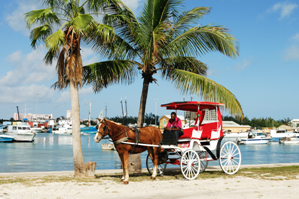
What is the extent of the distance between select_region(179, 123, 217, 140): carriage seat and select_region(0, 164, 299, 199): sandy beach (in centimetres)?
175

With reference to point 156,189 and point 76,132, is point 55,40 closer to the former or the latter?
point 76,132

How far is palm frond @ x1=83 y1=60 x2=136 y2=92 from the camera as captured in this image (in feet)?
44.0

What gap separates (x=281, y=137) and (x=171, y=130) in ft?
267

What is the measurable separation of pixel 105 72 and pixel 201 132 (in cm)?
500

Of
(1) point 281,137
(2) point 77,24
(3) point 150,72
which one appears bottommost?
(1) point 281,137

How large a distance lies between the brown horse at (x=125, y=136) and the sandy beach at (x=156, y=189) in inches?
29.8

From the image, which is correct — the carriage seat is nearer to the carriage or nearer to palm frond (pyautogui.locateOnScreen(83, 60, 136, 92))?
the carriage

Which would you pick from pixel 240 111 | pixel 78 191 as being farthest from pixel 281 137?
pixel 78 191

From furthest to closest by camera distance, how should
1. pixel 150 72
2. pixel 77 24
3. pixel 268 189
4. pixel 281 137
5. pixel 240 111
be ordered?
pixel 281 137, pixel 150 72, pixel 240 111, pixel 77 24, pixel 268 189

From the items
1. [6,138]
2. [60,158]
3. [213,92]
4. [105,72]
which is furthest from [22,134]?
[213,92]

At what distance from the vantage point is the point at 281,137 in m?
83.8

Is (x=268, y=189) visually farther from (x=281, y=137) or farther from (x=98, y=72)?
(x=281, y=137)

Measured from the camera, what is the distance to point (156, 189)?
898 centimetres

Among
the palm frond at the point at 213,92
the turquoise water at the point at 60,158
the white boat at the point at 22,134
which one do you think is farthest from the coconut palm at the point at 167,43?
the white boat at the point at 22,134
